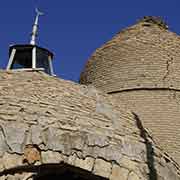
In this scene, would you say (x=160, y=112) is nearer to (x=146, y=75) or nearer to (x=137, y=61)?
(x=146, y=75)

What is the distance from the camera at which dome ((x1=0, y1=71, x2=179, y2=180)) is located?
263 inches

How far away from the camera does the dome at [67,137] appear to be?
263 inches

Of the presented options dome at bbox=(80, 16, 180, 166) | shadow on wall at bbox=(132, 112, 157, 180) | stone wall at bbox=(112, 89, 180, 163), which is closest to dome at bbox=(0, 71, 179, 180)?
shadow on wall at bbox=(132, 112, 157, 180)

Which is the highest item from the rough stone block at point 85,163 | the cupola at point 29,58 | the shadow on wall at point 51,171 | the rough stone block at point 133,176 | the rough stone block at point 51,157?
the cupola at point 29,58

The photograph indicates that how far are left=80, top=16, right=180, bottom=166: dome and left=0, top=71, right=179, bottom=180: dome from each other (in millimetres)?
4057

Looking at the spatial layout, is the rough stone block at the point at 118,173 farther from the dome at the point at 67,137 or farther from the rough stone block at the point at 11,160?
the rough stone block at the point at 11,160

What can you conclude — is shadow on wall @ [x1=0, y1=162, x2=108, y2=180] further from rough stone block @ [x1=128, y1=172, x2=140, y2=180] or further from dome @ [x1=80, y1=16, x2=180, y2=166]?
dome @ [x1=80, y1=16, x2=180, y2=166]

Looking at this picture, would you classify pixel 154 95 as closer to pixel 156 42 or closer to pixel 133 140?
pixel 156 42

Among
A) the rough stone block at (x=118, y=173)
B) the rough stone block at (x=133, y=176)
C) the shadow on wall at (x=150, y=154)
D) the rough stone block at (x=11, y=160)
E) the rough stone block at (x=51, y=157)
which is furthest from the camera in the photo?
the shadow on wall at (x=150, y=154)

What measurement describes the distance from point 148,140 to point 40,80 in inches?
78.8

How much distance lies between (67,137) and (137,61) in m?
6.08

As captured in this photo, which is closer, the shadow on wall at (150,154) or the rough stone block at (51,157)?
the rough stone block at (51,157)

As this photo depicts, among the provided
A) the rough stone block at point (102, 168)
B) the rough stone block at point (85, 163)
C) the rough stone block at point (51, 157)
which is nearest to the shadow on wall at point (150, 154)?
the rough stone block at point (102, 168)

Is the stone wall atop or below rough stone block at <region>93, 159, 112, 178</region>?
atop
